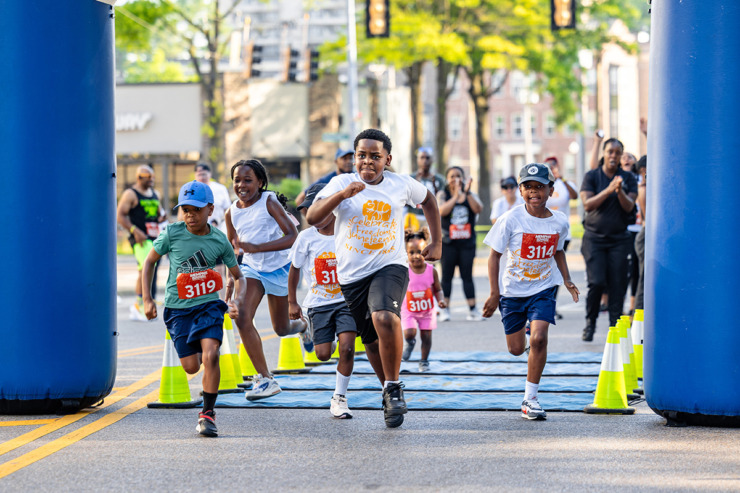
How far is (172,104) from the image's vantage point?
42469 millimetres

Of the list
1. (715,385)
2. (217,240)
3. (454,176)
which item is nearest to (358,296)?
(217,240)

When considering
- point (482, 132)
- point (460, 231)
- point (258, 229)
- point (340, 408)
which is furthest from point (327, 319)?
point (482, 132)

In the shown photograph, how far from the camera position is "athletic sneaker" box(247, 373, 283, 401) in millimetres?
8406

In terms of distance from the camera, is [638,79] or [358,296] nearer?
[358,296]

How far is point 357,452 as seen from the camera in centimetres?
637

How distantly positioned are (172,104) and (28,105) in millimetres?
35527

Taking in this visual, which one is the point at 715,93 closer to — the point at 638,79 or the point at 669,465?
the point at 669,465

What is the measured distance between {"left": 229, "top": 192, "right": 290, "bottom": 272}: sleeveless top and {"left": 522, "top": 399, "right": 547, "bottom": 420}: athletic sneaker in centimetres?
255

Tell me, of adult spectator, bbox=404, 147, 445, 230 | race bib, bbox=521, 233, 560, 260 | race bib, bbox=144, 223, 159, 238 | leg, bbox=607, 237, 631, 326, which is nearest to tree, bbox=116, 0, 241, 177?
adult spectator, bbox=404, 147, 445, 230

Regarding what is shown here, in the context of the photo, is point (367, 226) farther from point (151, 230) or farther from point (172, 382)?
point (151, 230)

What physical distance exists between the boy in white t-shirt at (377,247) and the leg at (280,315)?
5.95 feet

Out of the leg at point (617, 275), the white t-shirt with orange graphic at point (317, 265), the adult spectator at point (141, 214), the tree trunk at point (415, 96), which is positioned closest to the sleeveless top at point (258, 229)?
the white t-shirt with orange graphic at point (317, 265)

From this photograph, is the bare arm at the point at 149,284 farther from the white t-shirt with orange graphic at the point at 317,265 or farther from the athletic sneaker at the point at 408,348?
the athletic sneaker at the point at 408,348

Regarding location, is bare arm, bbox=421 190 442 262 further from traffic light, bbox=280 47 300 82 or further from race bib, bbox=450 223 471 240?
traffic light, bbox=280 47 300 82
